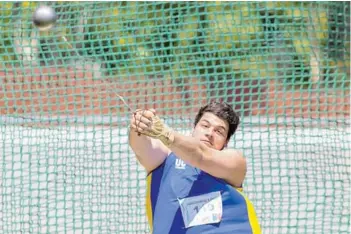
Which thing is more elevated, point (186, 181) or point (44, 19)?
point (44, 19)

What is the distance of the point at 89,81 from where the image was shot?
19.9ft

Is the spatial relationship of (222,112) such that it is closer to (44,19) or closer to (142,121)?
(142,121)

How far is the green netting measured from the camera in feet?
19.4

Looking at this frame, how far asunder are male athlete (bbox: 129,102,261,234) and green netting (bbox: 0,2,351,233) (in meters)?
1.88

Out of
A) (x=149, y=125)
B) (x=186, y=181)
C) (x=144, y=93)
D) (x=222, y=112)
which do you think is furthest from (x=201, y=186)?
(x=144, y=93)

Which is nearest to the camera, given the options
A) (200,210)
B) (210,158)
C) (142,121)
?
(142,121)

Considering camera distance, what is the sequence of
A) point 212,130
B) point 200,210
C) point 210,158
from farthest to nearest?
point 212,130
point 200,210
point 210,158

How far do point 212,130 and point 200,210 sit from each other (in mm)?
366

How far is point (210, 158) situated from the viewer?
12.2 ft

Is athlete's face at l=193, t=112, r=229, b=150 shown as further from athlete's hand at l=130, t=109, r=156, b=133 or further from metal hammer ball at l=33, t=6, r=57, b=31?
metal hammer ball at l=33, t=6, r=57, b=31

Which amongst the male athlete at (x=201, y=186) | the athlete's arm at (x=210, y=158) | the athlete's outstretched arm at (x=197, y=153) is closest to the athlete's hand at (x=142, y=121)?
the athlete's outstretched arm at (x=197, y=153)

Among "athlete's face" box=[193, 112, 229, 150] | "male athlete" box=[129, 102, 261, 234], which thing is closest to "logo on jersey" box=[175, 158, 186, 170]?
"male athlete" box=[129, 102, 261, 234]

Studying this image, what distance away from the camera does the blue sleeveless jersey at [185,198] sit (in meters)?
3.89

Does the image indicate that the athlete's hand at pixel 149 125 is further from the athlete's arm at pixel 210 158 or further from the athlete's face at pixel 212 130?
the athlete's face at pixel 212 130
